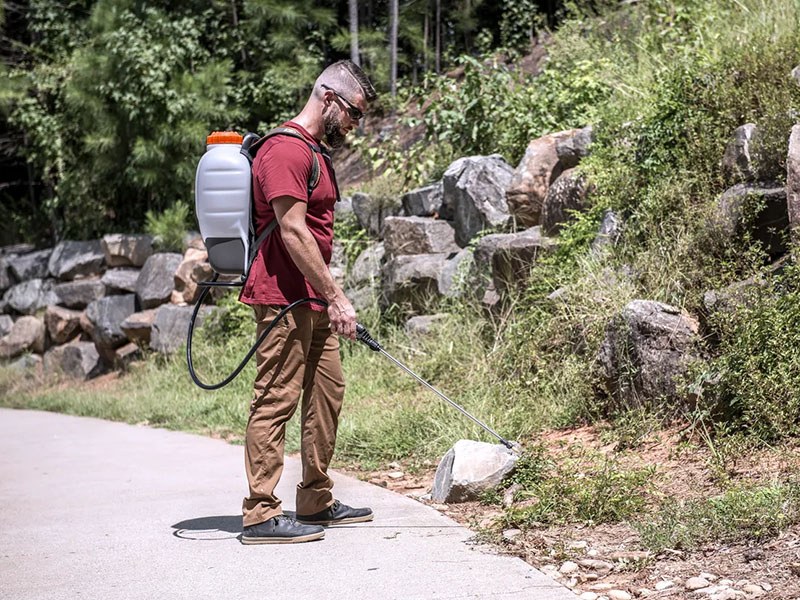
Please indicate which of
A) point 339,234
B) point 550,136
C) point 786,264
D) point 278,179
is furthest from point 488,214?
point 278,179

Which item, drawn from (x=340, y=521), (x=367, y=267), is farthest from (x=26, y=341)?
(x=340, y=521)

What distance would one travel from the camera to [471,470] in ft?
17.6

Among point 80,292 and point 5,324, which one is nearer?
point 80,292

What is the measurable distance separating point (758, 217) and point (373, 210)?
497cm

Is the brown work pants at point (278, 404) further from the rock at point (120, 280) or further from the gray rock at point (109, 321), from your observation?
the rock at point (120, 280)

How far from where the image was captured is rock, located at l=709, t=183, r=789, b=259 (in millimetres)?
6480

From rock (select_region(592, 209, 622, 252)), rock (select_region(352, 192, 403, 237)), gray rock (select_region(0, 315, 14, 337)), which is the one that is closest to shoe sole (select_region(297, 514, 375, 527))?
rock (select_region(592, 209, 622, 252))

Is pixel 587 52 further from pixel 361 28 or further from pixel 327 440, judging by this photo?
pixel 327 440

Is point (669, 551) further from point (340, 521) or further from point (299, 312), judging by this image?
point (299, 312)

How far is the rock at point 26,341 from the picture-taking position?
45.0 ft

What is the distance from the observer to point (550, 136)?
8.99 m

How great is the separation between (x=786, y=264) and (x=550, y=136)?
3321 mm

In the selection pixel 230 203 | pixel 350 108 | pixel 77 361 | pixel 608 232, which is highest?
pixel 350 108

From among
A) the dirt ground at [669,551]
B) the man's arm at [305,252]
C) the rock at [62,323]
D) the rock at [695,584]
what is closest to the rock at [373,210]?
the rock at [62,323]
